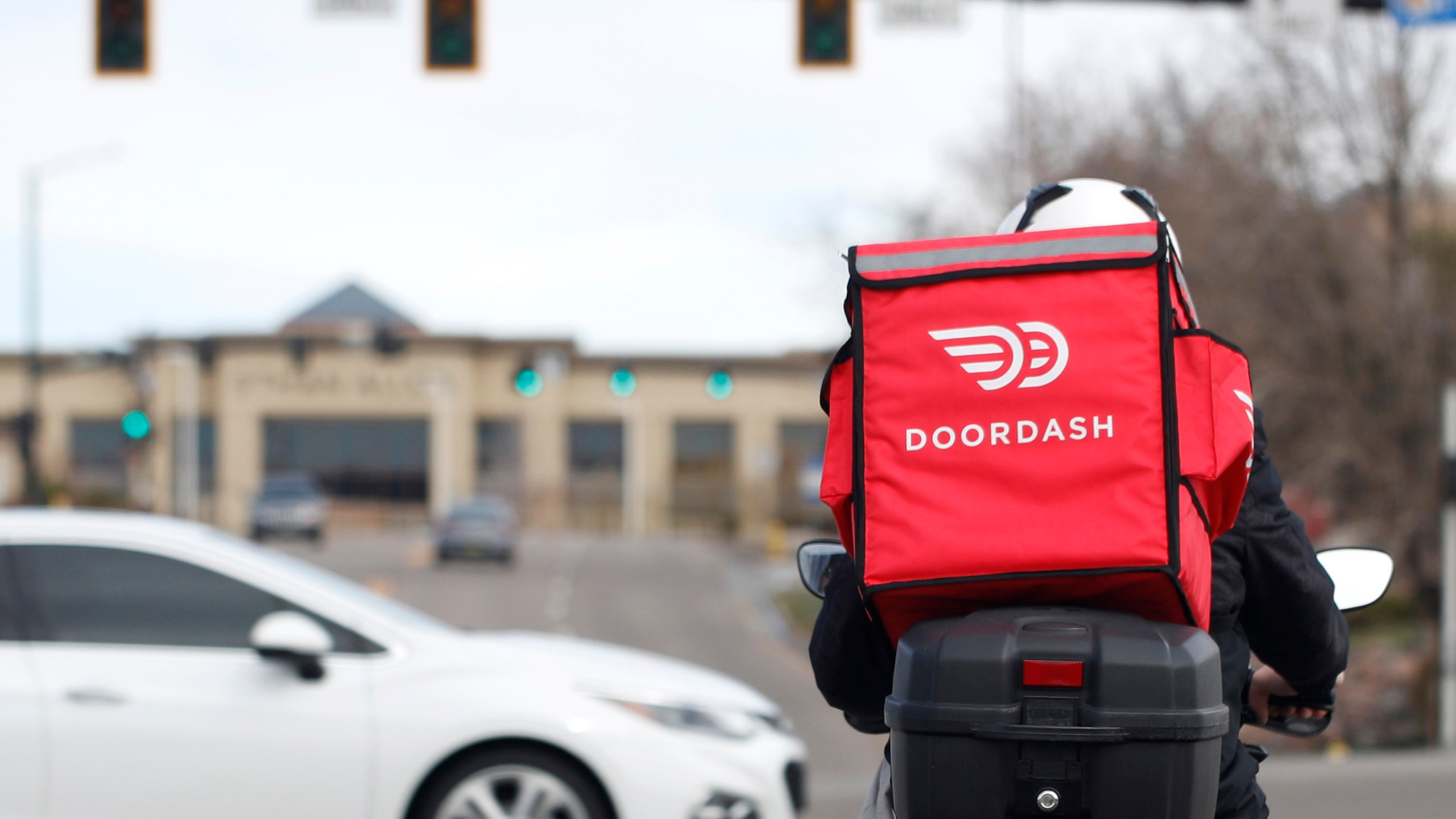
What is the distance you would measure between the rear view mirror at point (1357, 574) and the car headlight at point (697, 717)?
3.34m

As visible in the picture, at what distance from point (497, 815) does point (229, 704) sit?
3.32 ft

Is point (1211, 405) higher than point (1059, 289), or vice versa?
point (1059, 289)

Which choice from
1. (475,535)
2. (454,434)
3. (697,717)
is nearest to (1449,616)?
(697,717)

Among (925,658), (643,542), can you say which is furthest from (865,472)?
(643,542)

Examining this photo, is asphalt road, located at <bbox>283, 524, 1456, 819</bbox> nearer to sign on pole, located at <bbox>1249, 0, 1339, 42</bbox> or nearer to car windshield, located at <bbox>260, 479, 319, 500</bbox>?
car windshield, located at <bbox>260, 479, 319, 500</bbox>

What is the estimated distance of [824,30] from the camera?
10.7m

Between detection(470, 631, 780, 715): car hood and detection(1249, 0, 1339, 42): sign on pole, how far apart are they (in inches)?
259

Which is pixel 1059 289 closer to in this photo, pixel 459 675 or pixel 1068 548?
pixel 1068 548

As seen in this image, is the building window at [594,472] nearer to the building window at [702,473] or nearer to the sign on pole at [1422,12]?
the building window at [702,473]

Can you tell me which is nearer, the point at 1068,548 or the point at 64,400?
the point at 1068,548

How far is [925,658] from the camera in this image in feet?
6.37

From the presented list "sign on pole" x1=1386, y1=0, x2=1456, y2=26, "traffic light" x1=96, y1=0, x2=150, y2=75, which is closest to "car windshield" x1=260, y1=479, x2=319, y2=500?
"traffic light" x1=96, y1=0, x2=150, y2=75

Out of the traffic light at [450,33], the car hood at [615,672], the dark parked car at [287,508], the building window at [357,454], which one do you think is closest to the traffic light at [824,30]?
the traffic light at [450,33]

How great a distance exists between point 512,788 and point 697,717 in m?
0.79
